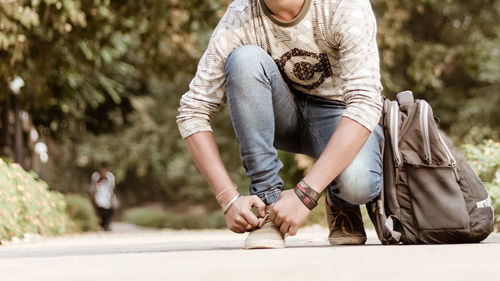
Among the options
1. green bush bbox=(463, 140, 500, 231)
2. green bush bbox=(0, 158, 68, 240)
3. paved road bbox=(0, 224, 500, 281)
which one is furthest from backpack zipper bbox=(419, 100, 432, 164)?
green bush bbox=(0, 158, 68, 240)

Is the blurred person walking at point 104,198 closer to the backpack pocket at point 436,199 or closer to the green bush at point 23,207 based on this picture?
the green bush at point 23,207

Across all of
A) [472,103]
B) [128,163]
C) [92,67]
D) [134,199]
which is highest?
[92,67]

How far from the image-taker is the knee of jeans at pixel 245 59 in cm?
296

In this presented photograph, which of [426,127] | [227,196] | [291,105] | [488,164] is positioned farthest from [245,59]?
[488,164]

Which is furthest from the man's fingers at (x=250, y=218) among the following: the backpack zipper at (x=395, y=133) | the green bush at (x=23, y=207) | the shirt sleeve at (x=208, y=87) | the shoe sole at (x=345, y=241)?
the green bush at (x=23, y=207)

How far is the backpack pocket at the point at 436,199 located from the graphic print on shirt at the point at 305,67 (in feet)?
1.78

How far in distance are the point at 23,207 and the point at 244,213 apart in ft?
19.9

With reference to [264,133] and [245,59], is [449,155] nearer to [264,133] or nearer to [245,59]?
[264,133]

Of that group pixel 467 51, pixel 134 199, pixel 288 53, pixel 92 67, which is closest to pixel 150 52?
pixel 92 67

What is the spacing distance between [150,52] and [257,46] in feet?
28.4

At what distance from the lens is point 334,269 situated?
195 centimetres

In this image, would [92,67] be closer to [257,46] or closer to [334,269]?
[257,46]

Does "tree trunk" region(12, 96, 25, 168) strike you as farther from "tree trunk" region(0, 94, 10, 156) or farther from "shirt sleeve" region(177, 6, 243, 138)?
"shirt sleeve" region(177, 6, 243, 138)

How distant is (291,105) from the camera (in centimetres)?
325
